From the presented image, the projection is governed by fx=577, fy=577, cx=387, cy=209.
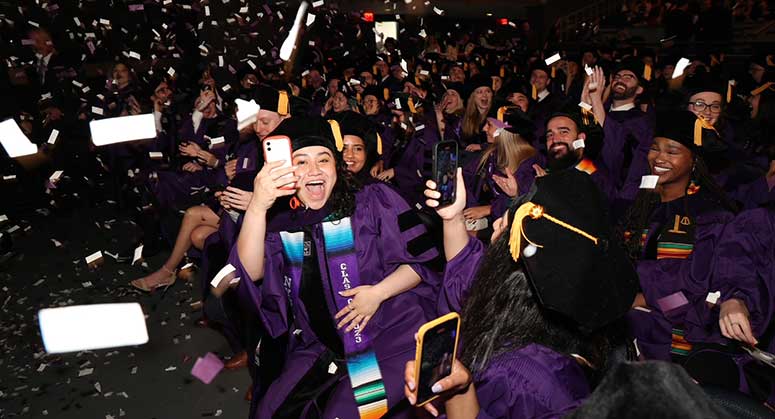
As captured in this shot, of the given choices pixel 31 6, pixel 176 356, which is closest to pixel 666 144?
pixel 176 356

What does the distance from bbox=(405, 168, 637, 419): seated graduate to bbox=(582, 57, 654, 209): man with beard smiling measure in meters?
2.91

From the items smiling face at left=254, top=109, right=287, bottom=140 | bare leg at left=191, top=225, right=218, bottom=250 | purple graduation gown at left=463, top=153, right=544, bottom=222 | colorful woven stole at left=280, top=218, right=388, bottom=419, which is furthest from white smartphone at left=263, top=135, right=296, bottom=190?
bare leg at left=191, top=225, right=218, bottom=250

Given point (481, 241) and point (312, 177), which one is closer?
point (312, 177)

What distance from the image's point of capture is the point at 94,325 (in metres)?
5.29

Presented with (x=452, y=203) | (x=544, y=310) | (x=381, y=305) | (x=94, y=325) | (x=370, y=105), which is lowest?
(x=94, y=325)

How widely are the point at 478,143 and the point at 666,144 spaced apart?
9.32 ft

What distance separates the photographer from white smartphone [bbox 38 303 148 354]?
5.09 m

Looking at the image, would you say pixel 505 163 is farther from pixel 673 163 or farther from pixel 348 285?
pixel 348 285

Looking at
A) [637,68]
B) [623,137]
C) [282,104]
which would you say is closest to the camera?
[282,104]

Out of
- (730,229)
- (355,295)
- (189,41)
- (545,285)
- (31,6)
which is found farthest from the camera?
(189,41)

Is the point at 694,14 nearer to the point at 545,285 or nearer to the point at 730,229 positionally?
the point at 730,229

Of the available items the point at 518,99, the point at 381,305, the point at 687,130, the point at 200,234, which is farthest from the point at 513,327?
the point at 518,99

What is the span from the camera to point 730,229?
3.23 metres

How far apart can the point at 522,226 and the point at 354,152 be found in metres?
2.97
